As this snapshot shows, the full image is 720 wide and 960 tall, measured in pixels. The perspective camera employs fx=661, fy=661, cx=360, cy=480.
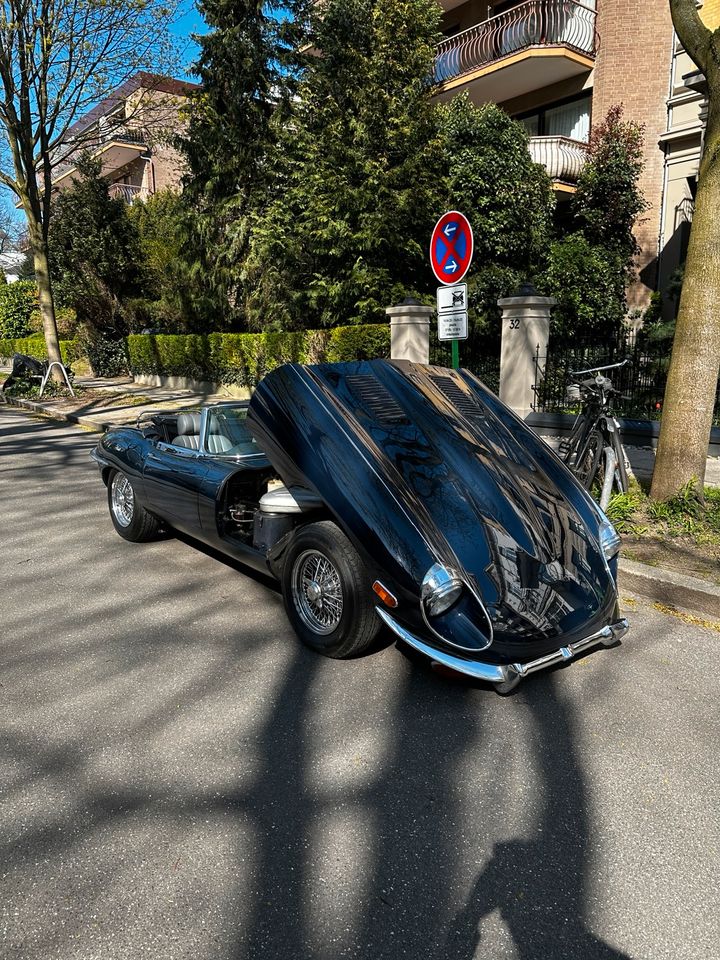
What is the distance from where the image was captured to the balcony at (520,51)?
1611 cm

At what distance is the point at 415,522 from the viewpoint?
3.08 metres

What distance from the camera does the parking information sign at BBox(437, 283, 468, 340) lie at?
6109mm

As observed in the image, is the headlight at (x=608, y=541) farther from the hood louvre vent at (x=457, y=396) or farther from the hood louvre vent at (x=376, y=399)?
the hood louvre vent at (x=376, y=399)

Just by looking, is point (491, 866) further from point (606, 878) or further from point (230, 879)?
point (230, 879)

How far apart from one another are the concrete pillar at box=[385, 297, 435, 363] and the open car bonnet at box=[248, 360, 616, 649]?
278 inches

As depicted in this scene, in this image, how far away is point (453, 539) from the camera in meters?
3.06

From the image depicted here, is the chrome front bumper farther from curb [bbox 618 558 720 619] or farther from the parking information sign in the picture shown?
the parking information sign

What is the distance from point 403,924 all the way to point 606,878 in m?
0.68

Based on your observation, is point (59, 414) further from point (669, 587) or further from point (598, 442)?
point (669, 587)

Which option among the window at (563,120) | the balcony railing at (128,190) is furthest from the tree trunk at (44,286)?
the balcony railing at (128,190)

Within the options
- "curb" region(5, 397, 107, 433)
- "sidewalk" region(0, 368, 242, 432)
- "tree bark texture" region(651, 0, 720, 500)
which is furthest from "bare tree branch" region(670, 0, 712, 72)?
"sidewalk" region(0, 368, 242, 432)

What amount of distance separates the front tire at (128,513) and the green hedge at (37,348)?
1910 cm

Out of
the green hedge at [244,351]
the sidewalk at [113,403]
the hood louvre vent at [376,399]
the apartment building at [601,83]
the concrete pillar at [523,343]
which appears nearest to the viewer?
the hood louvre vent at [376,399]

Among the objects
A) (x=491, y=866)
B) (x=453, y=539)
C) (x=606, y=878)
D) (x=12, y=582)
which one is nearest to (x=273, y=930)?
(x=491, y=866)
